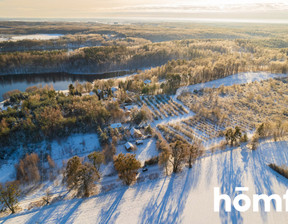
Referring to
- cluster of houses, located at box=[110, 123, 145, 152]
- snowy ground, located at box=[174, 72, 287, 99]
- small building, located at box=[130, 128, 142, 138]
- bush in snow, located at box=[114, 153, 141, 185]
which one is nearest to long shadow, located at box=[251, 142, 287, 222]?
bush in snow, located at box=[114, 153, 141, 185]

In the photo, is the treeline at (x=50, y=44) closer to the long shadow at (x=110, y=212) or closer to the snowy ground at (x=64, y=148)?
the snowy ground at (x=64, y=148)

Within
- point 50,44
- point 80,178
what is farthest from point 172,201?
point 50,44

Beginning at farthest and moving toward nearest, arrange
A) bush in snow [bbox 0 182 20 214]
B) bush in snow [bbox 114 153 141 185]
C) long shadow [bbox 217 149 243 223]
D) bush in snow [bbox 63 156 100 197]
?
bush in snow [bbox 114 153 141 185]
bush in snow [bbox 63 156 100 197]
long shadow [bbox 217 149 243 223]
bush in snow [bbox 0 182 20 214]

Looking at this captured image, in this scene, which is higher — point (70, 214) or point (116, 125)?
point (116, 125)

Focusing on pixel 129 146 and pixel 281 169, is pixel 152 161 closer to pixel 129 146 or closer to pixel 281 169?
pixel 129 146

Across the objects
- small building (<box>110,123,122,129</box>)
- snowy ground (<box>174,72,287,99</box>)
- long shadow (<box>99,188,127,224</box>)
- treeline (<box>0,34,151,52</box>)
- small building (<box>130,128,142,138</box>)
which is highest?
treeline (<box>0,34,151,52</box>)

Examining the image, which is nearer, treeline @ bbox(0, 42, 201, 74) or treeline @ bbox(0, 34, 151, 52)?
treeline @ bbox(0, 42, 201, 74)

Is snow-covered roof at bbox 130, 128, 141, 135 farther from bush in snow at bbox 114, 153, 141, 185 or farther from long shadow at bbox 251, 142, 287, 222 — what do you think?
long shadow at bbox 251, 142, 287, 222
